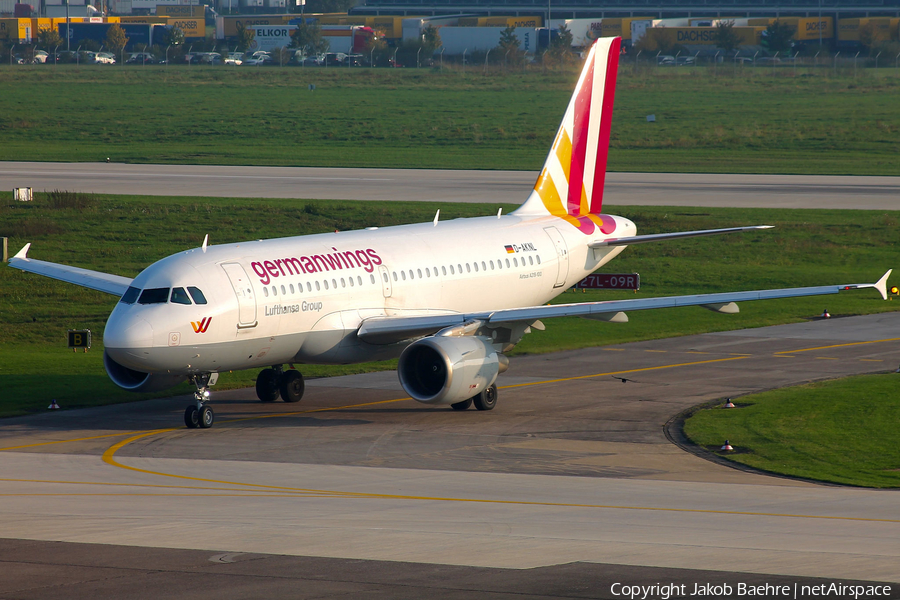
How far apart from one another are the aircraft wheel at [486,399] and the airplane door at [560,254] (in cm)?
801

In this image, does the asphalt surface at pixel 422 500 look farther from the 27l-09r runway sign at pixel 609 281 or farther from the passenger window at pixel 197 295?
the 27l-09r runway sign at pixel 609 281

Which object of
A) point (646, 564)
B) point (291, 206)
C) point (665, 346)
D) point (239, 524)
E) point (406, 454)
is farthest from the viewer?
point (291, 206)

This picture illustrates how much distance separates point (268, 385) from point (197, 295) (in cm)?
582

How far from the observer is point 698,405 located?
34.3m

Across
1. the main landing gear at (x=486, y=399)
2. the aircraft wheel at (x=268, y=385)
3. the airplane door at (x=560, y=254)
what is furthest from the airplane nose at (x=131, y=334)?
the airplane door at (x=560, y=254)

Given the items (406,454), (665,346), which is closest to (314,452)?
(406,454)

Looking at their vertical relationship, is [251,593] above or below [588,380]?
above

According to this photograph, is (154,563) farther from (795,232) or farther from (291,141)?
(291,141)

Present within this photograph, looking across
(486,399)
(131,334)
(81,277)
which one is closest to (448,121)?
(81,277)

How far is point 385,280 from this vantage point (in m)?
35.2

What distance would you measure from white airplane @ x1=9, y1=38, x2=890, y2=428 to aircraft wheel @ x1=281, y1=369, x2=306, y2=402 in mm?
40

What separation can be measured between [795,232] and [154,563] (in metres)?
53.1

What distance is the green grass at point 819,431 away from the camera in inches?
1088

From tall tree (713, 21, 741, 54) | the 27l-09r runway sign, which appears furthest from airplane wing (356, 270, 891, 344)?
tall tree (713, 21, 741, 54)
